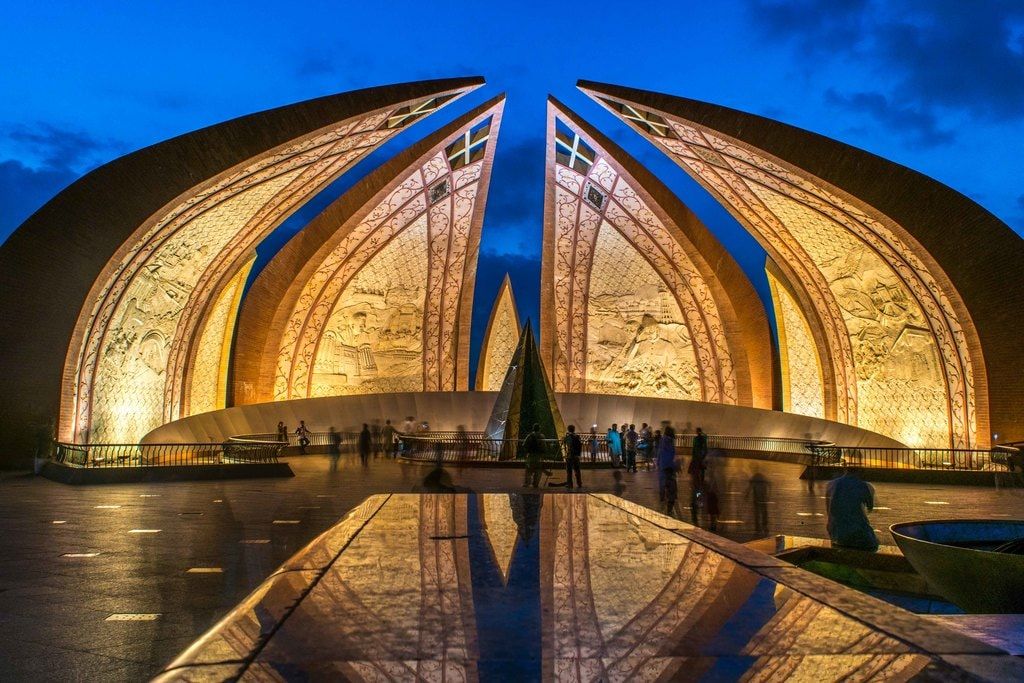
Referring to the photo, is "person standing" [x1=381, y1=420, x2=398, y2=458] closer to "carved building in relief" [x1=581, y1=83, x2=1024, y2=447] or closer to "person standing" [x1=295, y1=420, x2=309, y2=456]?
"person standing" [x1=295, y1=420, x2=309, y2=456]

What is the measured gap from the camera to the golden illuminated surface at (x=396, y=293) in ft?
55.7

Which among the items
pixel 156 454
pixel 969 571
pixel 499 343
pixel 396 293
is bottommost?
pixel 969 571

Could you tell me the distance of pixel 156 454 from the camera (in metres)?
12.3

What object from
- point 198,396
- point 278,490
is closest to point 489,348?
point 198,396

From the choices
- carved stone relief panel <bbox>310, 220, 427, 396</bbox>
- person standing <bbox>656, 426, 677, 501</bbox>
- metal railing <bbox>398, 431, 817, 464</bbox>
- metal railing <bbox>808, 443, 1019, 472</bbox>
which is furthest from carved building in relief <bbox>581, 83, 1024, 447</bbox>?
carved stone relief panel <bbox>310, 220, 427, 396</bbox>

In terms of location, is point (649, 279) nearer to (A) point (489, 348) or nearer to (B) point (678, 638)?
(A) point (489, 348)

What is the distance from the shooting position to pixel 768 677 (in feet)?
4.14

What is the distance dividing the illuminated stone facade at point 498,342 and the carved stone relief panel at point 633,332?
2862 mm

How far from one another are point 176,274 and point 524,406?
6.43m

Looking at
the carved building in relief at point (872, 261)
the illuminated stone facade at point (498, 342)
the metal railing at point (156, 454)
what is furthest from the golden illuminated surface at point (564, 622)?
the illuminated stone facade at point (498, 342)

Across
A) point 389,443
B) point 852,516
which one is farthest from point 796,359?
A: point 852,516

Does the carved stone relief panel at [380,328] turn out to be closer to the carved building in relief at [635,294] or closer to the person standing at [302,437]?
the person standing at [302,437]

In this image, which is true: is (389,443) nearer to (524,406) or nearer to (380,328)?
(524,406)

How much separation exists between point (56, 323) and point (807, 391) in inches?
560
